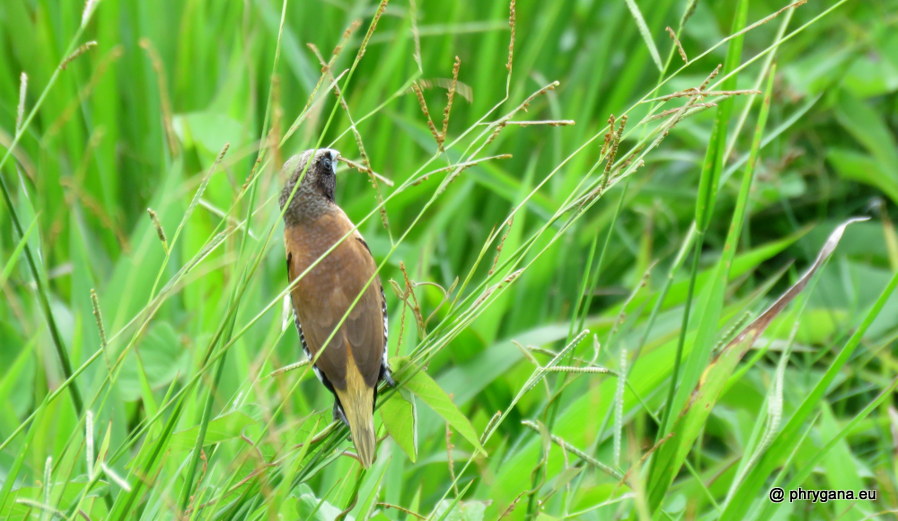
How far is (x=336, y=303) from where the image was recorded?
189 cm

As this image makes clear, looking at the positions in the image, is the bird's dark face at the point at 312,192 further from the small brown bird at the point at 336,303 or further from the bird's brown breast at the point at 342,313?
the bird's brown breast at the point at 342,313

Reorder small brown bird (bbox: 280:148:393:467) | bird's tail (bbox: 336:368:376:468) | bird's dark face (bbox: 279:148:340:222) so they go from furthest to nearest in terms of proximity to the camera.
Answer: bird's dark face (bbox: 279:148:340:222) < small brown bird (bbox: 280:148:393:467) < bird's tail (bbox: 336:368:376:468)

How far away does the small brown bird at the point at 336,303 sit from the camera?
1.74 meters

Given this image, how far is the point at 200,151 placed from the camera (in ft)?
9.57

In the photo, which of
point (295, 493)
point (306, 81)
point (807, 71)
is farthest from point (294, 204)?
point (807, 71)

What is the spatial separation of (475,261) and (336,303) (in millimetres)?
1032

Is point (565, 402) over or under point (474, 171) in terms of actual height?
under

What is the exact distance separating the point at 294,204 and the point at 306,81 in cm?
137

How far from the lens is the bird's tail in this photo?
1622mm

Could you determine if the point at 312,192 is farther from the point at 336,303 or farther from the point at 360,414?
the point at 360,414

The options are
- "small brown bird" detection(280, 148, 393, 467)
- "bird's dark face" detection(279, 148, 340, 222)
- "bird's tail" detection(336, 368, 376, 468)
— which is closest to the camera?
"bird's tail" detection(336, 368, 376, 468)

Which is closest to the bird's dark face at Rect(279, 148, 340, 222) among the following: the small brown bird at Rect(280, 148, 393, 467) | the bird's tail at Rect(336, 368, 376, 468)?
the small brown bird at Rect(280, 148, 393, 467)

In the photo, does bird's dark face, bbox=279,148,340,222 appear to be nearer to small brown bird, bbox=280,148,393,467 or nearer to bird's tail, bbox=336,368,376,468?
small brown bird, bbox=280,148,393,467

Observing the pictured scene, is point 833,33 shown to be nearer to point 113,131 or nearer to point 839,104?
Answer: point 839,104
